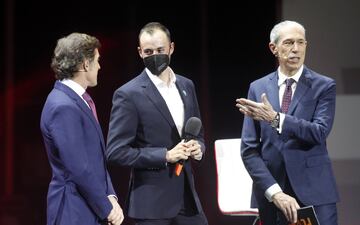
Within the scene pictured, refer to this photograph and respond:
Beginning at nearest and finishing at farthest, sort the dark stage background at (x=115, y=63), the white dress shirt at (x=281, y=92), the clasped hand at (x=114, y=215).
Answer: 1. the clasped hand at (x=114, y=215)
2. the white dress shirt at (x=281, y=92)
3. the dark stage background at (x=115, y=63)

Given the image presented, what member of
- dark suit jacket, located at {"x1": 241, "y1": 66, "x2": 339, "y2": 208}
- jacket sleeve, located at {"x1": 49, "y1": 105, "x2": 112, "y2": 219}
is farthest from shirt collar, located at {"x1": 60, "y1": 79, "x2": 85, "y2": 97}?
dark suit jacket, located at {"x1": 241, "y1": 66, "x2": 339, "y2": 208}

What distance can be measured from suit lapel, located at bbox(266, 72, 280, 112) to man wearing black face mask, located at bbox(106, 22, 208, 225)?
37 centimetres

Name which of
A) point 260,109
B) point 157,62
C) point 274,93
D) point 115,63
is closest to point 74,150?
point 157,62

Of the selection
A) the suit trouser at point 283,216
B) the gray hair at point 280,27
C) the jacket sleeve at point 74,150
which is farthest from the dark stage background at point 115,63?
the jacket sleeve at point 74,150

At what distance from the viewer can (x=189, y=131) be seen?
2.75m

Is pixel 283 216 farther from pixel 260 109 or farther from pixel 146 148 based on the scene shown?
pixel 146 148

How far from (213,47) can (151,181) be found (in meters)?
2.86

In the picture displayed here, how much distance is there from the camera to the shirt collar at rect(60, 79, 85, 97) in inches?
101

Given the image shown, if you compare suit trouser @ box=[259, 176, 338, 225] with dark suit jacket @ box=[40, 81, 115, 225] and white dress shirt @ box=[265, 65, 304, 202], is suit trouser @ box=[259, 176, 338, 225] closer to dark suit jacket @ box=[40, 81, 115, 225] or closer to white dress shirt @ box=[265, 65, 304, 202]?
white dress shirt @ box=[265, 65, 304, 202]

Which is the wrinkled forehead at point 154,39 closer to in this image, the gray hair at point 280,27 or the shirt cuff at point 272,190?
the gray hair at point 280,27

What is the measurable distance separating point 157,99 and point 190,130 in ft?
0.69

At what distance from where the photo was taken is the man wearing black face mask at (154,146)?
8.97 feet

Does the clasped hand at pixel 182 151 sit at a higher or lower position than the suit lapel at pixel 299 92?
lower

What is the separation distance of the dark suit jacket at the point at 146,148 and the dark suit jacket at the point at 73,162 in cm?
22
